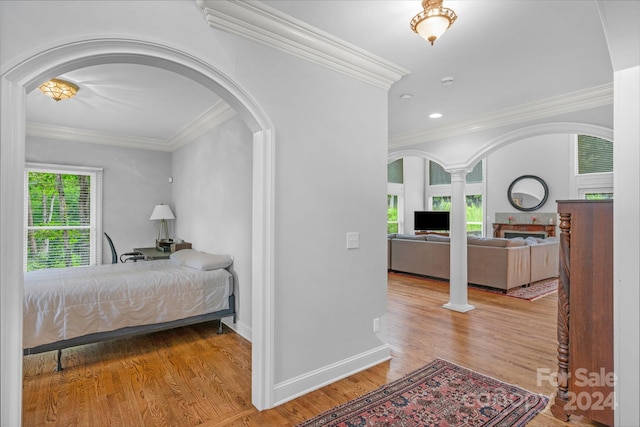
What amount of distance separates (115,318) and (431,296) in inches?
168

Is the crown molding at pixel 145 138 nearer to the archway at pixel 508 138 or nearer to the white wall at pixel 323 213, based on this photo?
the white wall at pixel 323 213

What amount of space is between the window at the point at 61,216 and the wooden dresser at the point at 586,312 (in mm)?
6150

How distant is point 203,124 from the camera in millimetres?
4477

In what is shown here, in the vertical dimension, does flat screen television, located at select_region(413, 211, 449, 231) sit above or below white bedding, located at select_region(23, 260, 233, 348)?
above

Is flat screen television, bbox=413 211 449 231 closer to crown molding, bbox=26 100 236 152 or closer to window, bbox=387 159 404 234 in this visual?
window, bbox=387 159 404 234

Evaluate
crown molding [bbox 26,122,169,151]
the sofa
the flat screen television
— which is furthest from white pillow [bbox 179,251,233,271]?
the flat screen television

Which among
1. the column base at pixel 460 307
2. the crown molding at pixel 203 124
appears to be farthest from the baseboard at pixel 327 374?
the crown molding at pixel 203 124

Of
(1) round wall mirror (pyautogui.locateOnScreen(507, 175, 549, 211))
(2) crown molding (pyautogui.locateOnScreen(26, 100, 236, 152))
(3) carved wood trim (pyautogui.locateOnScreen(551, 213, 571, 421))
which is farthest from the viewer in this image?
(1) round wall mirror (pyautogui.locateOnScreen(507, 175, 549, 211))

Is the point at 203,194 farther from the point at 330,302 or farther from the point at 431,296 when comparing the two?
the point at 431,296

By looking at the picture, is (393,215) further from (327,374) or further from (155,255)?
(327,374)

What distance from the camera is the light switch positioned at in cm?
267

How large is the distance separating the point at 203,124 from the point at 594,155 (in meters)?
8.97

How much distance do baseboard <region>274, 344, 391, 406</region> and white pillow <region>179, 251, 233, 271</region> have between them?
5.82 ft

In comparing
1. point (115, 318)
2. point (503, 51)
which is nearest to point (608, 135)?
point (503, 51)
